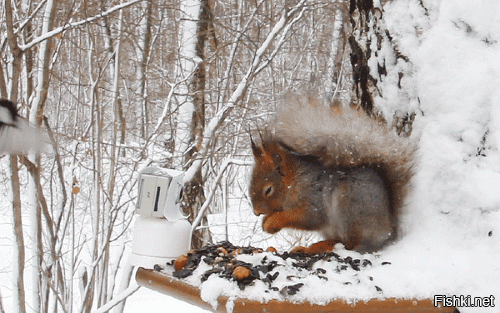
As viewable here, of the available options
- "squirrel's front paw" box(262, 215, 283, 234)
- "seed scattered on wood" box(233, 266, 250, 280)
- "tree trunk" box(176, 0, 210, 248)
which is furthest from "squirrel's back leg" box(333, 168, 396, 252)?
"tree trunk" box(176, 0, 210, 248)

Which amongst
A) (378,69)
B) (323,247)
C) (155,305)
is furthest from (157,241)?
(155,305)

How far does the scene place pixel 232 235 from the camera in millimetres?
4336

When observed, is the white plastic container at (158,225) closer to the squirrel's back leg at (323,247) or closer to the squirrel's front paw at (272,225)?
the squirrel's front paw at (272,225)

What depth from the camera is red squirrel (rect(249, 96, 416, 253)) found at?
1036 mm

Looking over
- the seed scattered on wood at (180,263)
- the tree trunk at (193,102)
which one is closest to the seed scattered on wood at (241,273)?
the seed scattered on wood at (180,263)

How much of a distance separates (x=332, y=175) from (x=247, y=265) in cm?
30

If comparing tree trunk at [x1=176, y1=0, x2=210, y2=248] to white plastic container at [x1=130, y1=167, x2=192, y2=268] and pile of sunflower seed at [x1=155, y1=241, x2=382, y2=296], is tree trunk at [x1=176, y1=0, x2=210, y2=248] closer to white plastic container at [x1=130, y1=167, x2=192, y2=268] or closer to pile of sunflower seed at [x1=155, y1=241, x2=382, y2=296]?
white plastic container at [x1=130, y1=167, x2=192, y2=268]

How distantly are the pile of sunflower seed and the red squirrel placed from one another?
0.25 feet

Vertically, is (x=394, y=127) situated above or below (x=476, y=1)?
below

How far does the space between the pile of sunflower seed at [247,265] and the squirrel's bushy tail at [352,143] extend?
0.19 m

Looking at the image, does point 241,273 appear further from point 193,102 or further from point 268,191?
point 193,102

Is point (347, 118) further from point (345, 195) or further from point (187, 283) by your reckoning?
point (187, 283)

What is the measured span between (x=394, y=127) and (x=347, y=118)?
171mm

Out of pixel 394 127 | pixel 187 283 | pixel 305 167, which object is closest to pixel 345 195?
pixel 305 167
